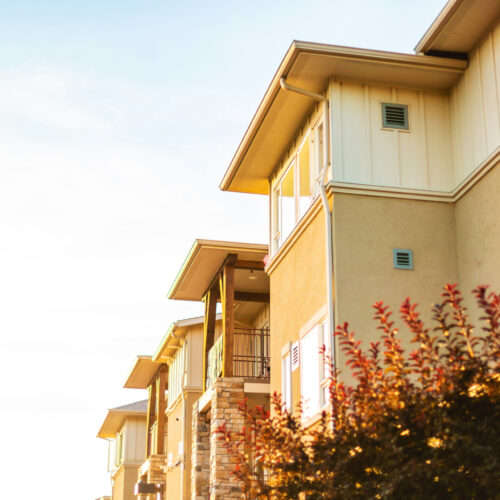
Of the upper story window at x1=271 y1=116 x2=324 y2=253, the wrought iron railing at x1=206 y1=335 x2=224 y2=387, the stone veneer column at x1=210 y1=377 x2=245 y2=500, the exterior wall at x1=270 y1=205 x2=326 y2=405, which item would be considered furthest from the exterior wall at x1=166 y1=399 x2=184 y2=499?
the upper story window at x1=271 y1=116 x2=324 y2=253

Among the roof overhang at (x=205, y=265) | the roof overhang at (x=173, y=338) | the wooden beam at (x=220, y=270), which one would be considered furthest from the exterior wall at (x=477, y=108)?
the roof overhang at (x=173, y=338)

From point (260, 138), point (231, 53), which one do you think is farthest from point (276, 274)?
point (231, 53)

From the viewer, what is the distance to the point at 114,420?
Result: 42188mm

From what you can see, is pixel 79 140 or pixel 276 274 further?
pixel 79 140

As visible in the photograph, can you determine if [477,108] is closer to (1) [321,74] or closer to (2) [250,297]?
(1) [321,74]

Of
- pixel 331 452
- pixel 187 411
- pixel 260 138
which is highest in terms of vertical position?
pixel 260 138

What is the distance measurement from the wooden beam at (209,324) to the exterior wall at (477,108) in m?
10.3

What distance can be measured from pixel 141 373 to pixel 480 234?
874 inches

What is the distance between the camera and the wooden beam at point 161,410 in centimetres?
3250

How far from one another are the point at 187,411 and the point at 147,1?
12046mm

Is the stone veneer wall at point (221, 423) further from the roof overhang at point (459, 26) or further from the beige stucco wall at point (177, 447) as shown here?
the roof overhang at point (459, 26)

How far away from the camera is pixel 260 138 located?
18344 mm

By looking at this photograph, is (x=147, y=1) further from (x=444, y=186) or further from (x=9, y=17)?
(x=444, y=186)

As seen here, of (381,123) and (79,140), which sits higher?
(79,140)
